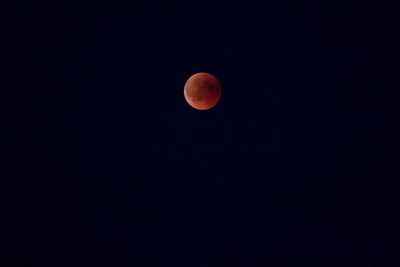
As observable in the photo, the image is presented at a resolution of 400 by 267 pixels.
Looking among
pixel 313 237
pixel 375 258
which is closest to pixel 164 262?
pixel 313 237

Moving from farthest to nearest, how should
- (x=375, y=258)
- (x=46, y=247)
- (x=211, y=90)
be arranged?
(x=46, y=247)
(x=375, y=258)
(x=211, y=90)

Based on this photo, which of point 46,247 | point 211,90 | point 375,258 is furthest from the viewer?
point 46,247

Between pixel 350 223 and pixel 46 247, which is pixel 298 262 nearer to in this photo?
pixel 350 223

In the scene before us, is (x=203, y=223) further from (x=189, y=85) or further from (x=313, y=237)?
(x=189, y=85)

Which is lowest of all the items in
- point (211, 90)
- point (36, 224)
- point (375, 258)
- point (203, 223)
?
point (375, 258)

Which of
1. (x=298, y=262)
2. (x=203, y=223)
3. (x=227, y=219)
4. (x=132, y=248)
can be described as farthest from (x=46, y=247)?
(x=298, y=262)

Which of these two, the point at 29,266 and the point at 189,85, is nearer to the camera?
the point at 189,85

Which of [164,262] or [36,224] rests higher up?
[36,224]
